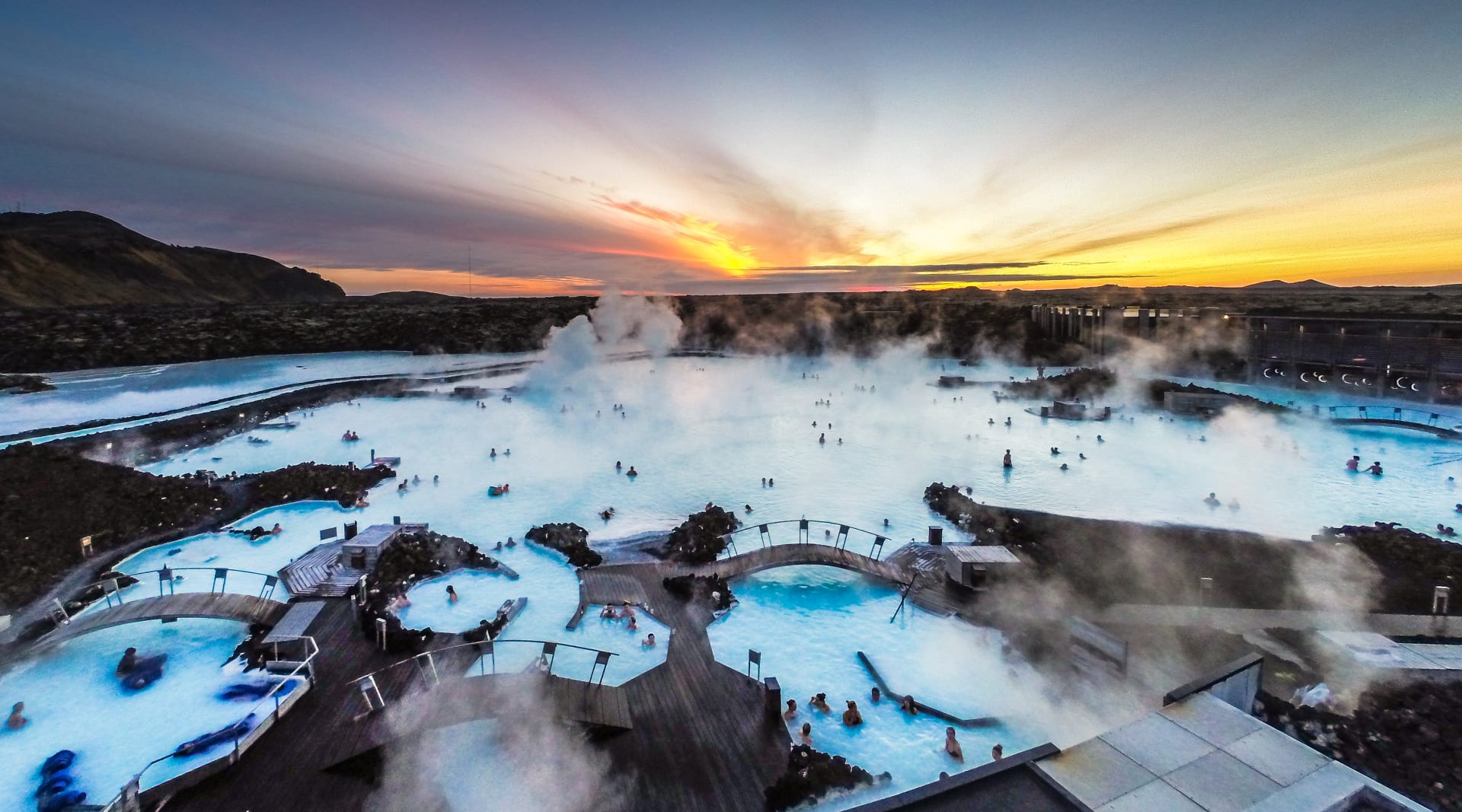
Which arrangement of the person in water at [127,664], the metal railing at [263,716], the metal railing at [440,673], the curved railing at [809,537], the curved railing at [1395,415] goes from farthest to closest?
the curved railing at [1395,415]
the curved railing at [809,537]
the person in water at [127,664]
the metal railing at [440,673]
the metal railing at [263,716]

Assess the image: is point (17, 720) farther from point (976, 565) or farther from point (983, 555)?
point (983, 555)

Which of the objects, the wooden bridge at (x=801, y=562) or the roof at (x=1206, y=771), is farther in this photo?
the wooden bridge at (x=801, y=562)

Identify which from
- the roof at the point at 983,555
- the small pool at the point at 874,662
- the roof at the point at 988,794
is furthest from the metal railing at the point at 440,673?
the roof at the point at 983,555

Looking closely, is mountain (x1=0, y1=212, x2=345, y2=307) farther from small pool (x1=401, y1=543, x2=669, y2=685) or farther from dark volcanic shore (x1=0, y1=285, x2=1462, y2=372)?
small pool (x1=401, y1=543, x2=669, y2=685)

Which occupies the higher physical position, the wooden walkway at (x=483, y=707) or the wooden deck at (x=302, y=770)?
the wooden walkway at (x=483, y=707)

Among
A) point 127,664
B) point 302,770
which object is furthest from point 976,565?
point 127,664

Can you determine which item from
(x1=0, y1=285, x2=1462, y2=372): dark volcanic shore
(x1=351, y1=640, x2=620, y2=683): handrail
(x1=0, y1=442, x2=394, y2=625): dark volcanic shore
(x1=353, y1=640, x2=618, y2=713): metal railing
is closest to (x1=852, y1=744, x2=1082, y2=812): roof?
(x1=353, y1=640, x2=618, y2=713): metal railing

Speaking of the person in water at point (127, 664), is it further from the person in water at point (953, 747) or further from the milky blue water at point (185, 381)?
the milky blue water at point (185, 381)
